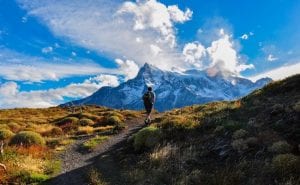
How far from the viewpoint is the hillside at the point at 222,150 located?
15719mm

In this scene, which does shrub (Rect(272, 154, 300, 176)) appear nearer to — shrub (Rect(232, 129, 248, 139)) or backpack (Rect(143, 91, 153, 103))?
shrub (Rect(232, 129, 248, 139))

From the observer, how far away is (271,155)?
16.8 meters

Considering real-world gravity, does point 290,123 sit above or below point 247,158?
above

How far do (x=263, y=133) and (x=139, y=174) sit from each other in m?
5.93

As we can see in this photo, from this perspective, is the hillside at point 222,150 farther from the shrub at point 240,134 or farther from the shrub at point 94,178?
the shrub at point 94,178

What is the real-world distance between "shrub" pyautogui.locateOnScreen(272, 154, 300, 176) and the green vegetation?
14.9 m

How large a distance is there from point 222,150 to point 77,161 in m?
9.26

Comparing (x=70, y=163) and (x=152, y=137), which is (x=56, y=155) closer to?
(x=70, y=163)

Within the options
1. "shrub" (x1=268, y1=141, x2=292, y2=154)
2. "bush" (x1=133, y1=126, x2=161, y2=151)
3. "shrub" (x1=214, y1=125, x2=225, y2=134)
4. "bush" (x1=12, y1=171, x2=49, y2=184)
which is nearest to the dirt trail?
"bush" (x1=12, y1=171, x2=49, y2=184)

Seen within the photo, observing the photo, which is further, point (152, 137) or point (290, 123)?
point (152, 137)

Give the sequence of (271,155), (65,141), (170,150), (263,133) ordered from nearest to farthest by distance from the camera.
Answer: (271,155) → (263,133) → (170,150) → (65,141)

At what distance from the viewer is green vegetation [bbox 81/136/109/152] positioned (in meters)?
28.3

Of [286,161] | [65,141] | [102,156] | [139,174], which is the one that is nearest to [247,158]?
[286,161]

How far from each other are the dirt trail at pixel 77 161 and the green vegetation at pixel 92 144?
14.5 inches
